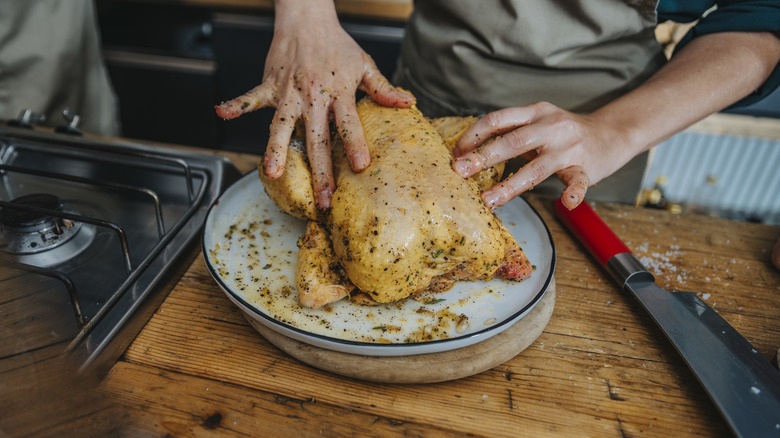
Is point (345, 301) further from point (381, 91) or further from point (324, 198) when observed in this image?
point (381, 91)

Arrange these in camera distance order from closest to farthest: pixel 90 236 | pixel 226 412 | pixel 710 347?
pixel 226 412, pixel 710 347, pixel 90 236

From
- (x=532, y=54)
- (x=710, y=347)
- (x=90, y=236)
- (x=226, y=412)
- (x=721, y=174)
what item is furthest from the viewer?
(x=721, y=174)

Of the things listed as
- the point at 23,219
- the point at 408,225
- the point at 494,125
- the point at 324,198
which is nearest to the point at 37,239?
the point at 23,219

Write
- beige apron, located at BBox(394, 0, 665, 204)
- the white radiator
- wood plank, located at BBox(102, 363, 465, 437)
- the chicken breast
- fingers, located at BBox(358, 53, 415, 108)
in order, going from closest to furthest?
wood plank, located at BBox(102, 363, 465, 437)
the chicken breast
fingers, located at BBox(358, 53, 415, 108)
beige apron, located at BBox(394, 0, 665, 204)
the white radiator

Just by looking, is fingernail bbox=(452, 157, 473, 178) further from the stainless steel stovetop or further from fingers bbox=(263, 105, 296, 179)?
the stainless steel stovetop

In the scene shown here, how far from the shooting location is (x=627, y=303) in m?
1.26

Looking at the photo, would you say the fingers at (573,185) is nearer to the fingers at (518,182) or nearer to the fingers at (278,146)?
the fingers at (518,182)

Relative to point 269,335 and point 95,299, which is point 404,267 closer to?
point 269,335

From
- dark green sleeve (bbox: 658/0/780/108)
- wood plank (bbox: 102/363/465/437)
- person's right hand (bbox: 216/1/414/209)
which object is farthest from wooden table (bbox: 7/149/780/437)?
dark green sleeve (bbox: 658/0/780/108)

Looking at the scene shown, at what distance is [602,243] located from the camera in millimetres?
1348

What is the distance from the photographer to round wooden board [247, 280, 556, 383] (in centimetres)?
100

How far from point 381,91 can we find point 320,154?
26cm

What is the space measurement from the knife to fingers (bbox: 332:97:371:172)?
0.69 meters

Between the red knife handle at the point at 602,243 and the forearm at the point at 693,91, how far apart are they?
22cm
